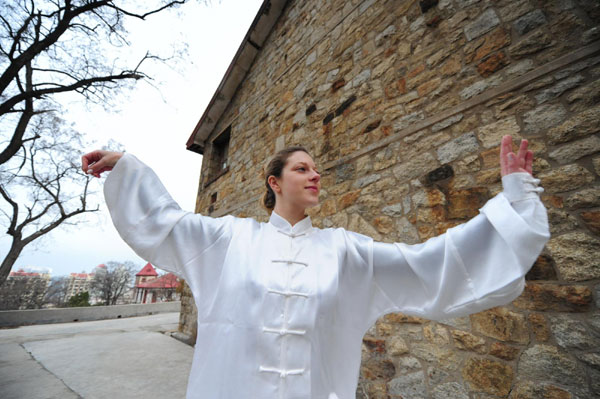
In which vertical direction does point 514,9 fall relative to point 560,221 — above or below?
above

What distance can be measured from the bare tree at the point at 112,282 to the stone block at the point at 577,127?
32109 millimetres

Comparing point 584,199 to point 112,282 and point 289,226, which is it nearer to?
point 289,226

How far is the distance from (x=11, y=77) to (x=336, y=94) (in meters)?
6.03

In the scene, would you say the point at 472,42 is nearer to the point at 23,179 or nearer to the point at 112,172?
the point at 112,172

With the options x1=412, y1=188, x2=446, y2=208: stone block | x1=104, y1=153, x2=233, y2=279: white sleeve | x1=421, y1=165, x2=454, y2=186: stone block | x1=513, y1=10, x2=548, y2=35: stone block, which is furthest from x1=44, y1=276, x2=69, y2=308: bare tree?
x1=513, y1=10, x2=548, y2=35: stone block

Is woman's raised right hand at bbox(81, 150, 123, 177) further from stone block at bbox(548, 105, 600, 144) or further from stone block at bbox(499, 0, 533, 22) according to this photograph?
stone block at bbox(499, 0, 533, 22)

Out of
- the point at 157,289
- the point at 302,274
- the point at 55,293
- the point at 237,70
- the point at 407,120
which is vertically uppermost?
the point at 237,70

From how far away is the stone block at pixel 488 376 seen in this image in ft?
4.94

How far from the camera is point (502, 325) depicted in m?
1.58

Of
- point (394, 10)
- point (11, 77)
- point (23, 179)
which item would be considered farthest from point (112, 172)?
point (23, 179)

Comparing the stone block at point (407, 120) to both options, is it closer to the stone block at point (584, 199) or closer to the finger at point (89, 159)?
the stone block at point (584, 199)

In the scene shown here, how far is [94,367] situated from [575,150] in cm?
576

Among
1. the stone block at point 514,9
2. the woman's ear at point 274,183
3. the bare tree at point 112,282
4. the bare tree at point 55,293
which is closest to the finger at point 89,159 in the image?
the woman's ear at point 274,183

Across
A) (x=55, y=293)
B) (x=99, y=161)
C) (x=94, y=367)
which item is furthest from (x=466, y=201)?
(x=55, y=293)
